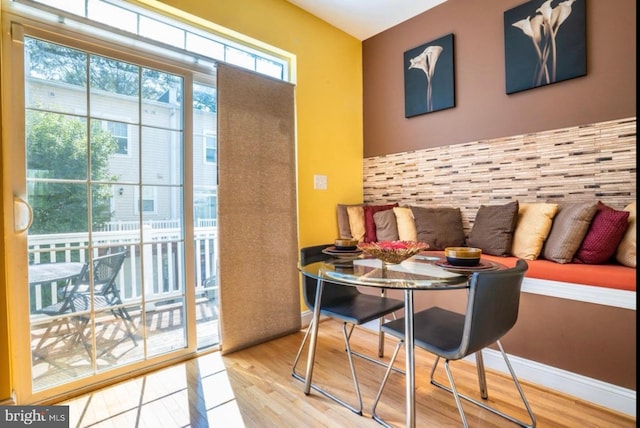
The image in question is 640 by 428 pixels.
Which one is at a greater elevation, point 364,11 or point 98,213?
point 364,11

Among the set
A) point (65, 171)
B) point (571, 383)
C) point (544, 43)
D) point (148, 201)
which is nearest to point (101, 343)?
point (148, 201)

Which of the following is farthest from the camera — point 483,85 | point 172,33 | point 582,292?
point 483,85

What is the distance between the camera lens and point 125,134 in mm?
2080

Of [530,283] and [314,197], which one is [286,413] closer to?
[530,283]

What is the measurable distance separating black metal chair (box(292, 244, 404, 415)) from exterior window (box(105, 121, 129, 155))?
51.5 inches

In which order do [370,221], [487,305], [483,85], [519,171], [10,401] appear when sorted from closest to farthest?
[487,305]
[10,401]
[519,171]
[483,85]
[370,221]

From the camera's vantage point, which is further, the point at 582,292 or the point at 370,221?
the point at 370,221

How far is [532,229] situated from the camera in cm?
226

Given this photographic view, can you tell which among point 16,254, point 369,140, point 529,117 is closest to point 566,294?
point 529,117

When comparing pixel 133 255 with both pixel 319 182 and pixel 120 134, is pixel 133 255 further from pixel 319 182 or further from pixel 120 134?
pixel 319 182

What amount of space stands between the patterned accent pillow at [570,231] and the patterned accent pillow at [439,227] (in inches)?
27.2

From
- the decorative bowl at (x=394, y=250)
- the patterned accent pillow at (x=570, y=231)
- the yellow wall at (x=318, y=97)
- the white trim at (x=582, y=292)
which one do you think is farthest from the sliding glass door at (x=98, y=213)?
the patterned accent pillow at (x=570, y=231)

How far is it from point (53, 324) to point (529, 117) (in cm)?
346

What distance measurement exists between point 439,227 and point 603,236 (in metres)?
1.05
